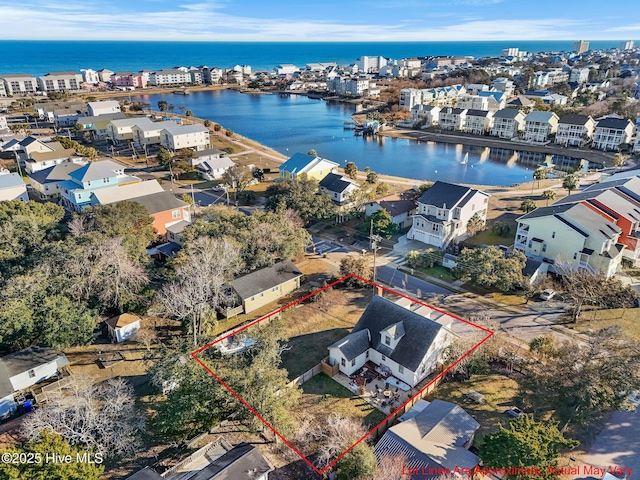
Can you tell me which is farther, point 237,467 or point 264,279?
point 264,279

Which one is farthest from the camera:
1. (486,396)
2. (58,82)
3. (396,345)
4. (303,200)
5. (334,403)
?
(58,82)

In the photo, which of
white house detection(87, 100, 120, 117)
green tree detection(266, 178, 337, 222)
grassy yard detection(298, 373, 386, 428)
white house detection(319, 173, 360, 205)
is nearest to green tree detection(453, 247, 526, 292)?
grassy yard detection(298, 373, 386, 428)

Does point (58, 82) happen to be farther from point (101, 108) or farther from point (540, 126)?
point (540, 126)

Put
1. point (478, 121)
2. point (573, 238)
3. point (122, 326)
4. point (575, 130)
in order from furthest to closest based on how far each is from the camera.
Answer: point (478, 121), point (575, 130), point (573, 238), point (122, 326)

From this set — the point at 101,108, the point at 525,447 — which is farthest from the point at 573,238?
the point at 101,108

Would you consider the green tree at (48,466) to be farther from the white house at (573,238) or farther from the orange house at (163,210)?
the white house at (573,238)

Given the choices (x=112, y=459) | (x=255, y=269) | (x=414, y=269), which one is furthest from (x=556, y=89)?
(x=112, y=459)
